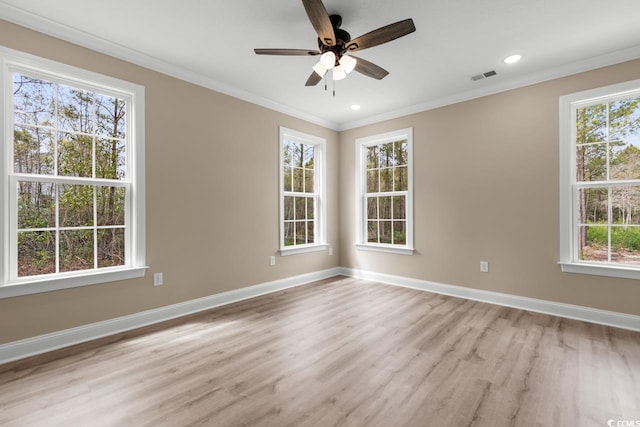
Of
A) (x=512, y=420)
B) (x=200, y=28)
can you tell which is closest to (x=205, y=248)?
(x=200, y=28)

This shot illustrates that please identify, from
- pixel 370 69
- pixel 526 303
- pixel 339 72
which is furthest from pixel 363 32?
pixel 526 303

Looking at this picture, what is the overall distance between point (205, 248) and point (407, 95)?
3258 millimetres

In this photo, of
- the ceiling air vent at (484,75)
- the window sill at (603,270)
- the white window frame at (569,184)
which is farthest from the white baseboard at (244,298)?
the ceiling air vent at (484,75)

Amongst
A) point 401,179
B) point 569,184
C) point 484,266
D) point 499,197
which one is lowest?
point 484,266

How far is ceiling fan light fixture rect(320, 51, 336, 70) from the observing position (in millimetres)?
2229

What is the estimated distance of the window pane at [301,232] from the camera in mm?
4691

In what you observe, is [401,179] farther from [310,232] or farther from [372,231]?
[310,232]

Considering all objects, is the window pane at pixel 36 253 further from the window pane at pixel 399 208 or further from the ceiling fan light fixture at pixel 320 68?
the window pane at pixel 399 208

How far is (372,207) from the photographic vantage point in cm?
497

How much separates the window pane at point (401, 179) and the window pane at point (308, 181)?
1366 millimetres

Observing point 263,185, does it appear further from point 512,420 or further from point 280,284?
point 512,420

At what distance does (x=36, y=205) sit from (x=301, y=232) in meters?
3.12

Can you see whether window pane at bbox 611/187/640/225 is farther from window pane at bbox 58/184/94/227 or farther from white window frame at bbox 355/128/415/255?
window pane at bbox 58/184/94/227

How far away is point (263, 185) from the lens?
409 cm
